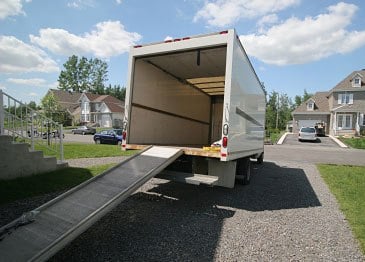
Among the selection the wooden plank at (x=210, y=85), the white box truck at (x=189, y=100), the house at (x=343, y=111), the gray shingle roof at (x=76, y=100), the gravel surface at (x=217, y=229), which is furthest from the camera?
the gray shingle roof at (x=76, y=100)

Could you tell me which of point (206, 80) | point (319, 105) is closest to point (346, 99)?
point (319, 105)

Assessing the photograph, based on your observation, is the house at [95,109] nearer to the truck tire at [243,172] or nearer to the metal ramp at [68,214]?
the truck tire at [243,172]

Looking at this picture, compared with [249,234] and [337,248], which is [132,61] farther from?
[337,248]

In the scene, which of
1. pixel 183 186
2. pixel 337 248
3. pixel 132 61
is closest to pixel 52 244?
pixel 337 248

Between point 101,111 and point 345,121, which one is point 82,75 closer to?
point 101,111

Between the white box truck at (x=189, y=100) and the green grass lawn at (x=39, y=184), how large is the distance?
199 cm

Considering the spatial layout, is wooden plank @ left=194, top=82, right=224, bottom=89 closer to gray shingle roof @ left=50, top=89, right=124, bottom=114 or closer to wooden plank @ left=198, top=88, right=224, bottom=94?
wooden plank @ left=198, top=88, right=224, bottom=94

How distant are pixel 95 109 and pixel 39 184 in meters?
58.0

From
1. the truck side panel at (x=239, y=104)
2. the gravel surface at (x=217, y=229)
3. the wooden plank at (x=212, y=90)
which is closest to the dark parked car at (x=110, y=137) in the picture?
the wooden plank at (x=212, y=90)

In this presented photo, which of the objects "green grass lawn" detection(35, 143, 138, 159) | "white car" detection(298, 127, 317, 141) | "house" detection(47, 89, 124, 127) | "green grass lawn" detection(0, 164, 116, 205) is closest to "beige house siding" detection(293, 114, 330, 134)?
"white car" detection(298, 127, 317, 141)

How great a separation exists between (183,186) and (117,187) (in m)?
3.28

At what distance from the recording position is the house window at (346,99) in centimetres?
3593

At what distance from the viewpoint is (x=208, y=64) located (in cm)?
745

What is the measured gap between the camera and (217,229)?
4438mm
